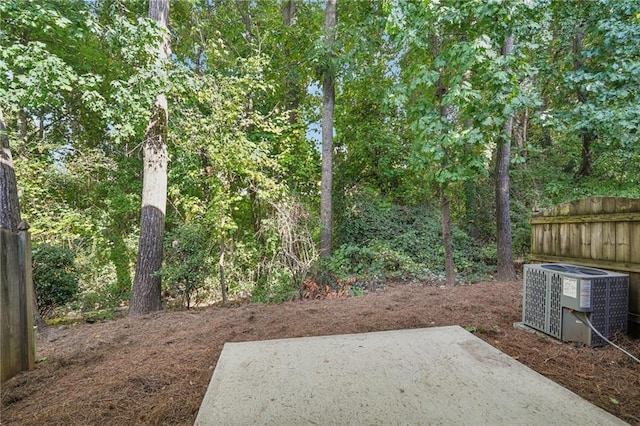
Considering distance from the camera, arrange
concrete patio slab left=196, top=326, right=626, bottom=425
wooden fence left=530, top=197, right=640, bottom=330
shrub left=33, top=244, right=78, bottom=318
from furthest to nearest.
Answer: shrub left=33, top=244, right=78, bottom=318 → wooden fence left=530, top=197, right=640, bottom=330 → concrete patio slab left=196, top=326, right=626, bottom=425

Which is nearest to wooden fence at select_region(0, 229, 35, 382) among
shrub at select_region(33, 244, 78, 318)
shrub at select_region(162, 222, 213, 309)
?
shrub at select_region(162, 222, 213, 309)

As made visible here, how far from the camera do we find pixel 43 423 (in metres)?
1.48

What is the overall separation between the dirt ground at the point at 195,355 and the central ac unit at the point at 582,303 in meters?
0.10

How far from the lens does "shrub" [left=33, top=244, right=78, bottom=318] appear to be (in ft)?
15.3

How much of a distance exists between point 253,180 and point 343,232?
8.14 ft

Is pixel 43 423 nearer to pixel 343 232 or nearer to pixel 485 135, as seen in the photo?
pixel 485 135

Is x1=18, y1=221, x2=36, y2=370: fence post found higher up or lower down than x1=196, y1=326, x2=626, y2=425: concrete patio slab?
higher up

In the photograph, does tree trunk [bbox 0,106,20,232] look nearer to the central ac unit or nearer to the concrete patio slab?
the concrete patio slab

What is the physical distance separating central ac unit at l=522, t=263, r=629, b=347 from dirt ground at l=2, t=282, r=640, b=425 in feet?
0.33

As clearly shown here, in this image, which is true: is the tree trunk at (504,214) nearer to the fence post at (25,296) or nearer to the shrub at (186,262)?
the shrub at (186,262)

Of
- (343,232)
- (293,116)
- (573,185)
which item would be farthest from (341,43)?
(573,185)

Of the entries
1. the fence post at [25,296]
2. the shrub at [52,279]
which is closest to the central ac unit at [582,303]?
the fence post at [25,296]

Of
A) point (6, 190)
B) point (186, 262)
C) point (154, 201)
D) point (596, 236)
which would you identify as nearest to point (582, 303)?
point (596, 236)

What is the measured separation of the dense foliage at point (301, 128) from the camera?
4.22m
